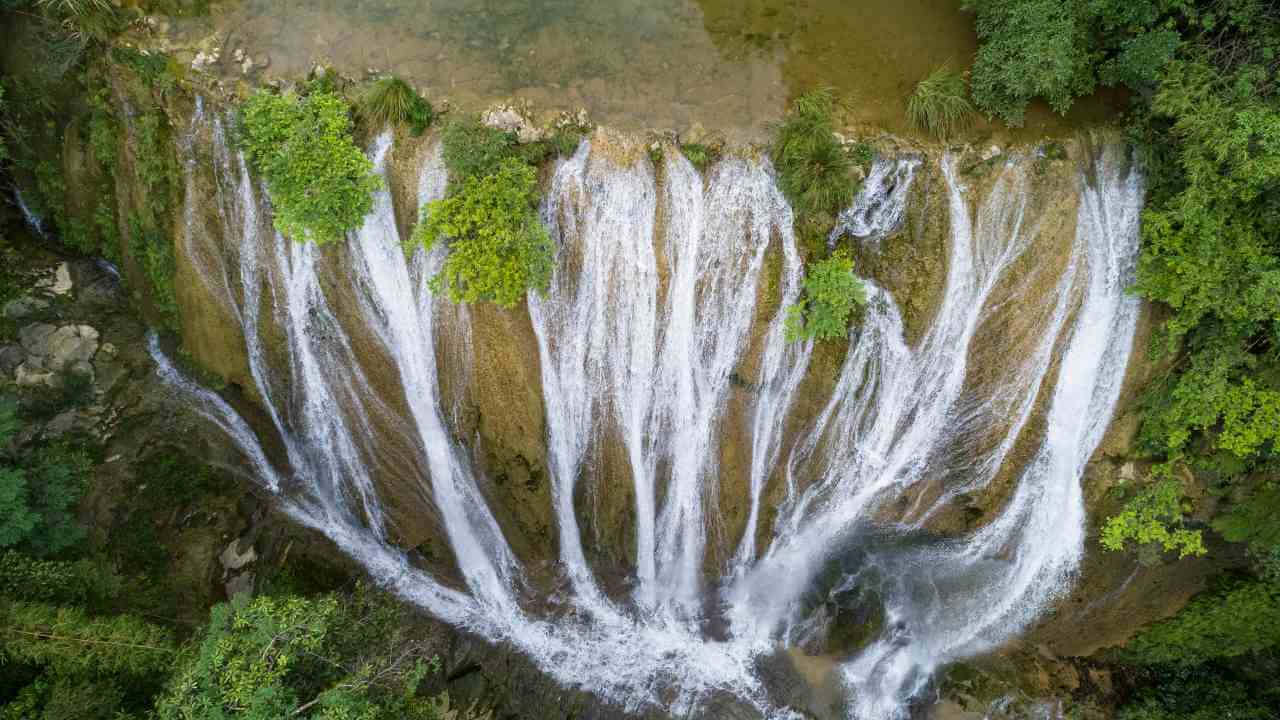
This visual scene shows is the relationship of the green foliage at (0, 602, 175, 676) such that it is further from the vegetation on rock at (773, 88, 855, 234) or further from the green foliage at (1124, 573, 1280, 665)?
the green foliage at (1124, 573, 1280, 665)

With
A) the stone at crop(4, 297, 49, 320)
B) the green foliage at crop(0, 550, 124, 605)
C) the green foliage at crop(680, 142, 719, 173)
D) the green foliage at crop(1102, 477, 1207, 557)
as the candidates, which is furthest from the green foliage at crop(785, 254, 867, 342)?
the stone at crop(4, 297, 49, 320)

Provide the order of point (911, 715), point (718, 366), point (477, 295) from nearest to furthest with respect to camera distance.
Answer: point (477, 295) < point (718, 366) < point (911, 715)

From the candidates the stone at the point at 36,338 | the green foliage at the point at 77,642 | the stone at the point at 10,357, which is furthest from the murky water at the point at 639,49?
the green foliage at the point at 77,642

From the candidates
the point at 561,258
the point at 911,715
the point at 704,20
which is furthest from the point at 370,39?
the point at 911,715

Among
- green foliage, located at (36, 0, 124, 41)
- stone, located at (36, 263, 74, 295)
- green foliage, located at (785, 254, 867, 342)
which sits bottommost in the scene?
stone, located at (36, 263, 74, 295)

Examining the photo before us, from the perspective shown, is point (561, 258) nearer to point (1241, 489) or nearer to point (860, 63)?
point (860, 63)

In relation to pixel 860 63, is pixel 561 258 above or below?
below

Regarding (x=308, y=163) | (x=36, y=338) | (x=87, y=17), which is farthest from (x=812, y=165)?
(x=36, y=338)
